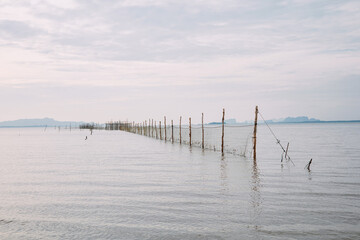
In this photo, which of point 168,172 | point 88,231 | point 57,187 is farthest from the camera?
point 168,172

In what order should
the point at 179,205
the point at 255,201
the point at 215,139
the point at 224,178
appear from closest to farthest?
the point at 179,205
the point at 255,201
the point at 224,178
the point at 215,139

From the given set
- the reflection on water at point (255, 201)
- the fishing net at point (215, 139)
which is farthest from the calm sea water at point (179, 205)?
the fishing net at point (215, 139)

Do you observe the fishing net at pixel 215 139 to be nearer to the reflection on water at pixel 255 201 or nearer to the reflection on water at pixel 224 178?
the reflection on water at pixel 224 178

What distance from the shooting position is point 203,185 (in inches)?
555

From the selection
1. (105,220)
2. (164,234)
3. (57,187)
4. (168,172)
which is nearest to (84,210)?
(105,220)

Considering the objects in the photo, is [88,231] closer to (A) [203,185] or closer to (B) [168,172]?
(A) [203,185]

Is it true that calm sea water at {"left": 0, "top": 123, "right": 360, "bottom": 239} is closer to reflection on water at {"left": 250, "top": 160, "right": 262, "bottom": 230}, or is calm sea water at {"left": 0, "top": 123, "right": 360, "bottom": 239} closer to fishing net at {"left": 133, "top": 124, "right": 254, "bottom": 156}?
reflection on water at {"left": 250, "top": 160, "right": 262, "bottom": 230}

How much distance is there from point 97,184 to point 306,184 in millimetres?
8823

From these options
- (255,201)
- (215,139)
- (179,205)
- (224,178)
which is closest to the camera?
(179,205)

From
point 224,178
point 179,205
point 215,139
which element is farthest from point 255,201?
point 215,139

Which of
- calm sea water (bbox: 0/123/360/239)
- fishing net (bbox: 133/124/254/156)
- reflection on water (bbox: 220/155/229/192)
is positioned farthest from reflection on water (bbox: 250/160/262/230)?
fishing net (bbox: 133/124/254/156)

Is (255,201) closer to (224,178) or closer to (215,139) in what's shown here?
(224,178)

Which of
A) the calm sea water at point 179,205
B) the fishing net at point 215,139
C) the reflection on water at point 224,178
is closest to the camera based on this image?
the calm sea water at point 179,205

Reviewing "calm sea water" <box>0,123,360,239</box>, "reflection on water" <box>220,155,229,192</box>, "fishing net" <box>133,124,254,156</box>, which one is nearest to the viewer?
"calm sea water" <box>0,123,360,239</box>
